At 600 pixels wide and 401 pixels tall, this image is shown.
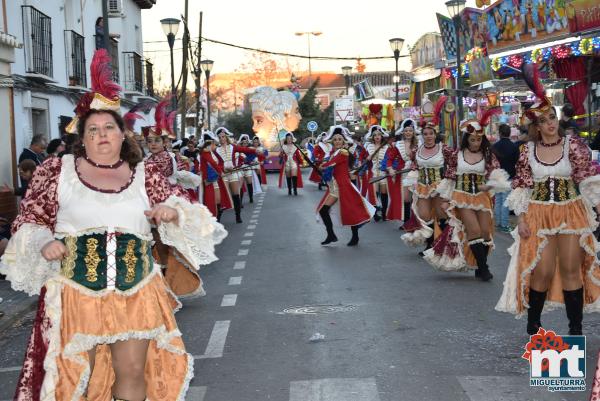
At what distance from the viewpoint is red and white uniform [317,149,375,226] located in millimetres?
14125

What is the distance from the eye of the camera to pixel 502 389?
5652 mm

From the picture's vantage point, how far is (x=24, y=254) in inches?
176

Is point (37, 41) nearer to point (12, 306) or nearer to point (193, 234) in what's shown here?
point (12, 306)

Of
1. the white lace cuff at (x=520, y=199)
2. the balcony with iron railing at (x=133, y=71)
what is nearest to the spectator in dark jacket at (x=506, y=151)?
the white lace cuff at (x=520, y=199)

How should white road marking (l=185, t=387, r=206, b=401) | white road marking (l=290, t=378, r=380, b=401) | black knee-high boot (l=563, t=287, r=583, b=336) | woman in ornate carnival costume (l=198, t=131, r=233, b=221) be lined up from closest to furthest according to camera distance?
white road marking (l=290, t=378, r=380, b=401) → white road marking (l=185, t=387, r=206, b=401) → black knee-high boot (l=563, t=287, r=583, b=336) → woman in ornate carnival costume (l=198, t=131, r=233, b=221)

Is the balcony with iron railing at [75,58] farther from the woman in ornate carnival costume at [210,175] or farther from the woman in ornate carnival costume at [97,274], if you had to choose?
the woman in ornate carnival costume at [97,274]

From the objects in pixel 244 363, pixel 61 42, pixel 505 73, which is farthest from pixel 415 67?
pixel 244 363

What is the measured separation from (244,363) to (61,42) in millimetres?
16546

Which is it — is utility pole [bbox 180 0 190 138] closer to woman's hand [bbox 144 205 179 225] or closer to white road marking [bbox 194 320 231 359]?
white road marking [bbox 194 320 231 359]

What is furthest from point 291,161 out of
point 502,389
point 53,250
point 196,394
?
point 53,250

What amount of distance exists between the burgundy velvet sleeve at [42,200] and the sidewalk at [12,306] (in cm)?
435

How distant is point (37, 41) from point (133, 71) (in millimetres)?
11926

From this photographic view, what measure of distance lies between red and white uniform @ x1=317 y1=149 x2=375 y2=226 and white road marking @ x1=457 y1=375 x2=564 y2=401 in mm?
8217

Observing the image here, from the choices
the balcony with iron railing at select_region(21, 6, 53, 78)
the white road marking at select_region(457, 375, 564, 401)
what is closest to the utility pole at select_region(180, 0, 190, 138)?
the balcony with iron railing at select_region(21, 6, 53, 78)
